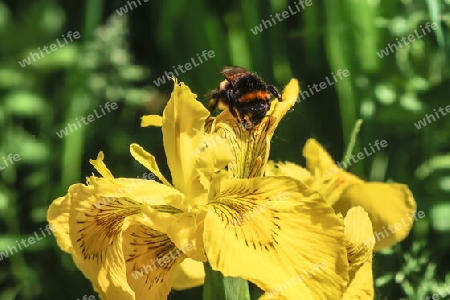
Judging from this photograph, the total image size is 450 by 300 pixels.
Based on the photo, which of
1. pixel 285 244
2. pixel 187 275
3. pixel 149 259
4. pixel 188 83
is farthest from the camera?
pixel 188 83

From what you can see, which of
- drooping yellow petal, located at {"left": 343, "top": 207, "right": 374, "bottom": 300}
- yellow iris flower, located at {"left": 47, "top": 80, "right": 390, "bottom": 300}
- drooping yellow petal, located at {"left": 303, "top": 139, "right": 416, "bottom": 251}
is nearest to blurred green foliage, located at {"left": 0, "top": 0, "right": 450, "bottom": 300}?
drooping yellow petal, located at {"left": 303, "top": 139, "right": 416, "bottom": 251}

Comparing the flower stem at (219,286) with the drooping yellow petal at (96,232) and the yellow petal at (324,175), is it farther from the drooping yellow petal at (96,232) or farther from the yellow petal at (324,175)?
the yellow petal at (324,175)

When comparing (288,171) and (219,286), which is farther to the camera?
(288,171)

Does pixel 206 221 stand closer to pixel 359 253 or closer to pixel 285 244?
pixel 285 244

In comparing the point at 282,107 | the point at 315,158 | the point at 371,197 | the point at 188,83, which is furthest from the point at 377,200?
the point at 188,83

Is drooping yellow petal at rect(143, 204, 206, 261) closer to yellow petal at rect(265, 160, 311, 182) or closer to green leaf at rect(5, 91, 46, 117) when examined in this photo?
yellow petal at rect(265, 160, 311, 182)

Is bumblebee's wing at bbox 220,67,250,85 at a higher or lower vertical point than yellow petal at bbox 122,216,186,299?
higher
